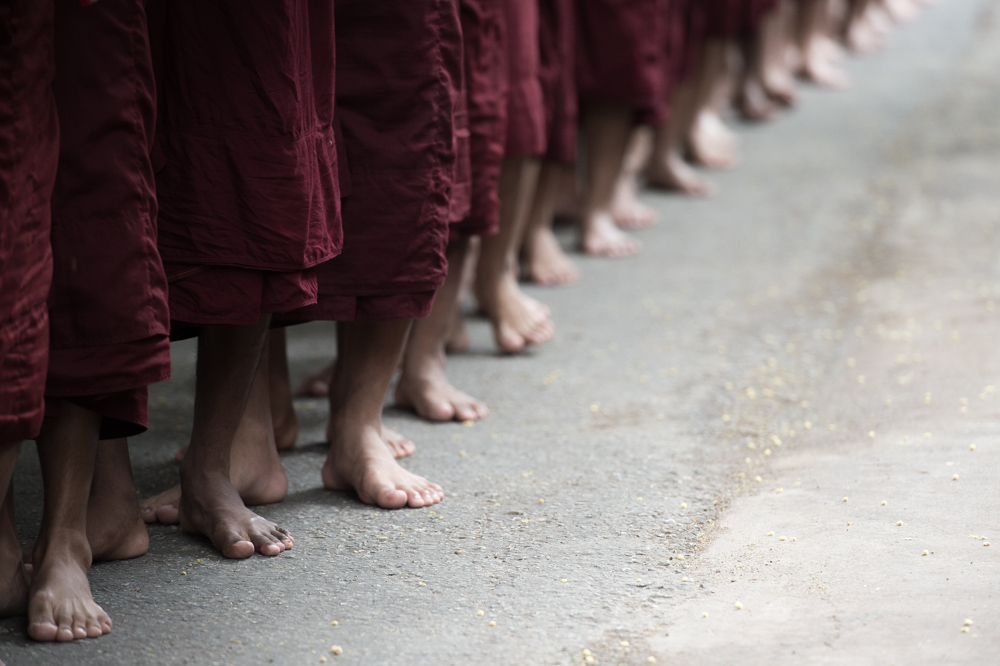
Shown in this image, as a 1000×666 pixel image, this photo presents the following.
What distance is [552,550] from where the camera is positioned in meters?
2.15

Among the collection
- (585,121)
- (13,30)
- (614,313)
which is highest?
(13,30)

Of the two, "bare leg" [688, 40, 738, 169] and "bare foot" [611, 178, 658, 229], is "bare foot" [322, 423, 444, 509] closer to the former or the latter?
"bare foot" [611, 178, 658, 229]

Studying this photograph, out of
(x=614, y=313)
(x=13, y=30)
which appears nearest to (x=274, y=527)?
(x=13, y=30)

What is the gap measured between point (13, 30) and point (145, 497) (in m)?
1.13

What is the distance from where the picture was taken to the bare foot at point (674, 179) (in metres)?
5.54

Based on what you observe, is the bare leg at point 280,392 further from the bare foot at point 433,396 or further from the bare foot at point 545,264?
the bare foot at point 545,264

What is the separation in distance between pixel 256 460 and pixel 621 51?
2.59 meters

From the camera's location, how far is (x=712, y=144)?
240 inches

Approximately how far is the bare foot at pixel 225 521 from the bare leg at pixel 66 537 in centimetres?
26

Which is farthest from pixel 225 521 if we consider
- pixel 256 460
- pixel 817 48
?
pixel 817 48

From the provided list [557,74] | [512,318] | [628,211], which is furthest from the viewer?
[628,211]

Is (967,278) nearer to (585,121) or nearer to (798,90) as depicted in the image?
(585,121)

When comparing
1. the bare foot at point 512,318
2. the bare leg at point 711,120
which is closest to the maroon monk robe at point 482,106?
the bare foot at point 512,318

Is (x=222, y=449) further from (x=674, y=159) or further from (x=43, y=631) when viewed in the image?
(x=674, y=159)
